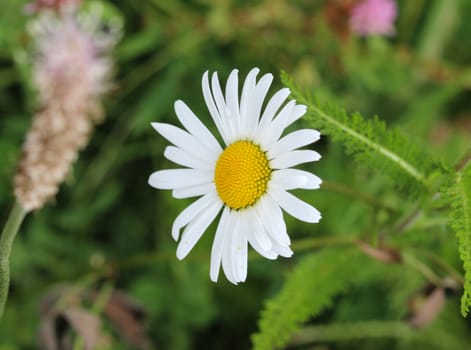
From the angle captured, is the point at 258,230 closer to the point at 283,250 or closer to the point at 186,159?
the point at 283,250

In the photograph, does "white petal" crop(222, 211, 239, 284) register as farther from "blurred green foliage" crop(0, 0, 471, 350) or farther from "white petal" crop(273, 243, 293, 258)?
"blurred green foliage" crop(0, 0, 471, 350)

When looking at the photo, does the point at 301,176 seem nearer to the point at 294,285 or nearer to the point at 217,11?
the point at 294,285

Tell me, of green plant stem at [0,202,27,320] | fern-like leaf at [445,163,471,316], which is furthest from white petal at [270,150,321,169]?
green plant stem at [0,202,27,320]

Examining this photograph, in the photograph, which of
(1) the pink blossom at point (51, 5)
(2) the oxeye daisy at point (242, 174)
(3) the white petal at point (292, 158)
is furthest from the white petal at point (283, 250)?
(1) the pink blossom at point (51, 5)

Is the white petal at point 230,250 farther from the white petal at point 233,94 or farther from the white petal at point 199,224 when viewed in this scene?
the white petal at point 233,94

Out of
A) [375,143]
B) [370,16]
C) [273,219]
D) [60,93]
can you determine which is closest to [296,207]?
[273,219]

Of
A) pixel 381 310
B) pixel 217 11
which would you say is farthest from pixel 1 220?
pixel 381 310
